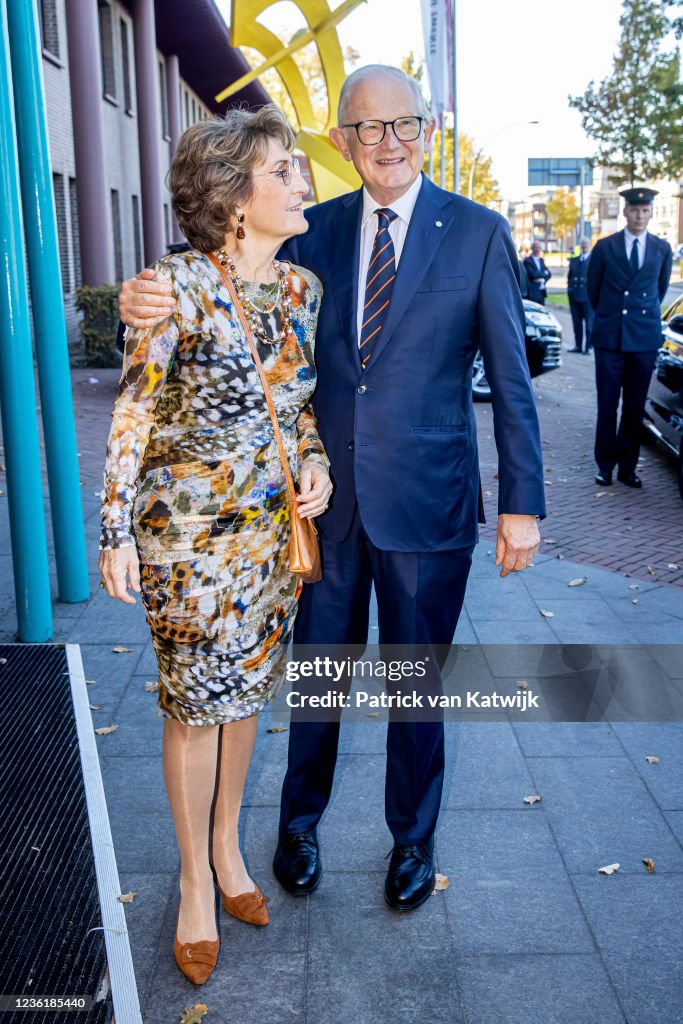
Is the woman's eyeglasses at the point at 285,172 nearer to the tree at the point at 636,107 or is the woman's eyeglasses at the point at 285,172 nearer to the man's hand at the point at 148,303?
the man's hand at the point at 148,303

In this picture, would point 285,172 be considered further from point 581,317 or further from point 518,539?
point 581,317

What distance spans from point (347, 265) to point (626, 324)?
5978 millimetres

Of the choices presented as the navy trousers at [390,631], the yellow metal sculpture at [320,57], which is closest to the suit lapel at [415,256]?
the navy trousers at [390,631]

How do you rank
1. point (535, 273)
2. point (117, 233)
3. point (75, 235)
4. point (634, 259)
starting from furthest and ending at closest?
point (117, 233), point (535, 273), point (75, 235), point (634, 259)

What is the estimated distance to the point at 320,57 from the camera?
41.5ft

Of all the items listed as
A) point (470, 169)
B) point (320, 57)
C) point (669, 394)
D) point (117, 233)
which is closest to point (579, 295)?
point (320, 57)

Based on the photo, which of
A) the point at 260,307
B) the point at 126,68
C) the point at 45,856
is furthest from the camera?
the point at 126,68

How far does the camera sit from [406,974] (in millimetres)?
2697

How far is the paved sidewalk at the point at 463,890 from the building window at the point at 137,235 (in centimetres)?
2041

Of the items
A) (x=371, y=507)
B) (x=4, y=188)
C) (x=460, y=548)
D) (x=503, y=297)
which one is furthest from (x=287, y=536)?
(x=4, y=188)

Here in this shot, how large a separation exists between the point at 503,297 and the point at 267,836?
1.84 m

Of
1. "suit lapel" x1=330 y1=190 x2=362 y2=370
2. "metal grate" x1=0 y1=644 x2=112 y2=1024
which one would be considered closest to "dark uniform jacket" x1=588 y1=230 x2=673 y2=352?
"metal grate" x1=0 y1=644 x2=112 y2=1024

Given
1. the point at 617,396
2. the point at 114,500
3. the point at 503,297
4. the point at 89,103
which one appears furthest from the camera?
the point at 89,103

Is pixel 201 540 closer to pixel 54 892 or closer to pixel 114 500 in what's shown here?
pixel 114 500
